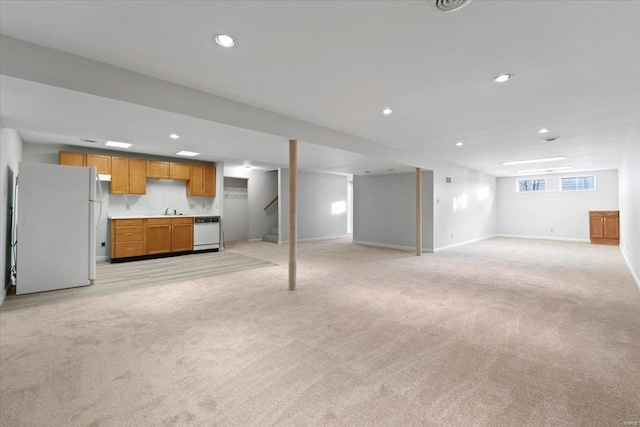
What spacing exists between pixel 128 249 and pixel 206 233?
71.7 inches

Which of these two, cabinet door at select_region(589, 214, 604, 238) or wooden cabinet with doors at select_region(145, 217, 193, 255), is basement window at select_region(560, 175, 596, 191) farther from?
wooden cabinet with doors at select_region(145, 217, 193, 255)

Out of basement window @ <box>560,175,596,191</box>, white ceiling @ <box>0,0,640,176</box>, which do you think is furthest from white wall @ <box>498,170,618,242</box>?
white ceiling @ <box>0,0,640,176</box>

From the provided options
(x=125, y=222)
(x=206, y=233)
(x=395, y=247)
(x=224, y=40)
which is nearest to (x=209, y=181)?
(x=206, y=233)

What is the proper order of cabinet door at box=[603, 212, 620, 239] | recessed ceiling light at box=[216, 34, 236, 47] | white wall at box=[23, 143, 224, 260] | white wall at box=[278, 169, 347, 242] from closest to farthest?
recessed ceiling light at box=[216, 34, 236, 47]
white wall at box=[23, 143, 224, 260]
cabinet door at box=[603, 212, 620, 239]
white wall at box=[278, 169, 347, 242]

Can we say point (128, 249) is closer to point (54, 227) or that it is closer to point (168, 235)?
point (168, 235)

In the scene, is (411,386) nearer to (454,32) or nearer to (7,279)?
(454,32)

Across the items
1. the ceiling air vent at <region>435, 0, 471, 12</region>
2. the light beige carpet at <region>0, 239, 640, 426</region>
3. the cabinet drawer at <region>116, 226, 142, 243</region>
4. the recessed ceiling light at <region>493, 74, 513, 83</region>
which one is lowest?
the light beige carpet at <region>0, 239, 640, 426</region>

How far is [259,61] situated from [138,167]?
221 inches

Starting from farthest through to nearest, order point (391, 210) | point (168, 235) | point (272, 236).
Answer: point (272, 236) → point (391, 210) → point (168, 235)

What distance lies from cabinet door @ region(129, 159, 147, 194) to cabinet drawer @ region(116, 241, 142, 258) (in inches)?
48.9

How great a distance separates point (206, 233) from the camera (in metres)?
7.84

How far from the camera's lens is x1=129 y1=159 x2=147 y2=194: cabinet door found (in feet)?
22.5

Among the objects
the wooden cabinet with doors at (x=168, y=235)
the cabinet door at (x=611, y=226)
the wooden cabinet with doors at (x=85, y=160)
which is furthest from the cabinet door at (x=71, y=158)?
the cabinet door at (x=611, y=226)

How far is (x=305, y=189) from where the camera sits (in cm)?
1030
